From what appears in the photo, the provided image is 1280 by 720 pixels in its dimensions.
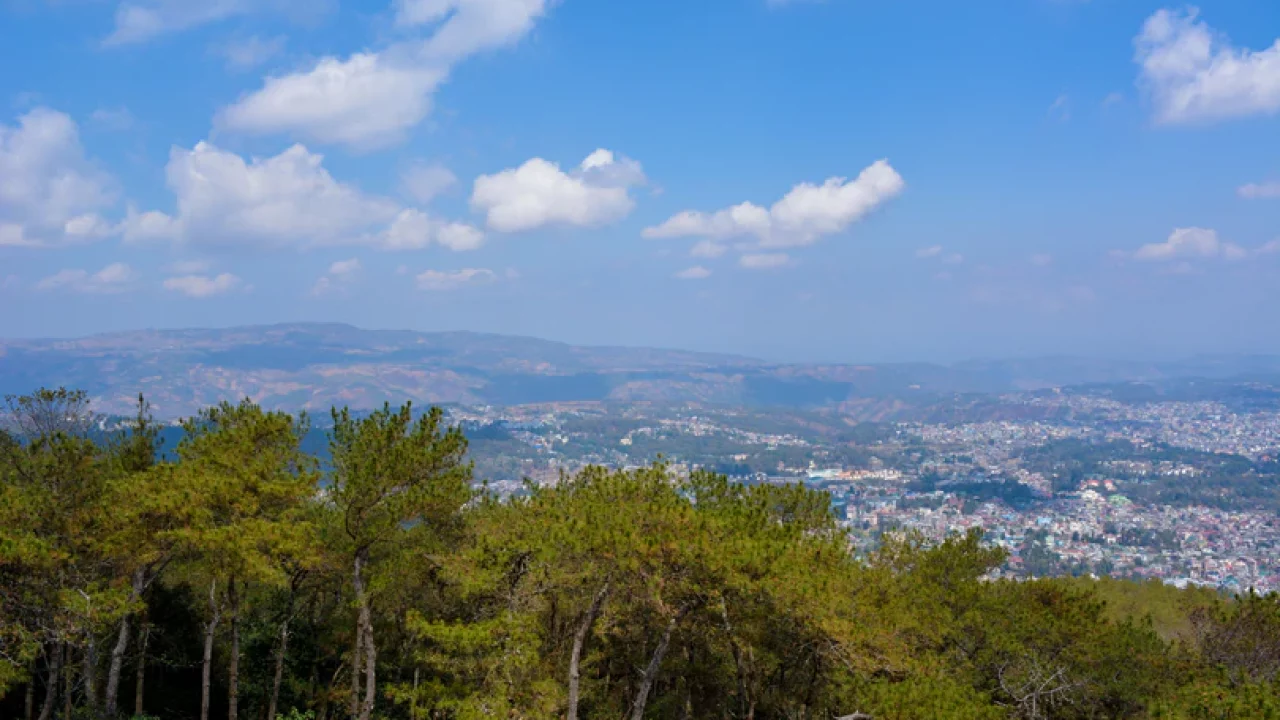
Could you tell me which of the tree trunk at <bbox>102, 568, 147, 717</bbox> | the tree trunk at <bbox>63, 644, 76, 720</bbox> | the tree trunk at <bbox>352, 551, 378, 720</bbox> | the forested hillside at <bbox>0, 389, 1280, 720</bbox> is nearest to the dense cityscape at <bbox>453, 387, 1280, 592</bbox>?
the forested hillside at <bbox>0, 389, 1280, 720</bbox>

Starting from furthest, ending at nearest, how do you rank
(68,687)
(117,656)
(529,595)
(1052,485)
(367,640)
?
(1052,485)
(68,687)
(367,640)
(117,656)
(529,595)

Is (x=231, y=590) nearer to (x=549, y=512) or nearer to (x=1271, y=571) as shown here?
(x=549, y=512)

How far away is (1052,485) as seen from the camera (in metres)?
139

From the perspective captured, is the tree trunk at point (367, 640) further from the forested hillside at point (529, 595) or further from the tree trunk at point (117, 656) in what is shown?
the tree trunk at point (117, 656)

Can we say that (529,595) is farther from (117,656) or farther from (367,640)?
(117,656)

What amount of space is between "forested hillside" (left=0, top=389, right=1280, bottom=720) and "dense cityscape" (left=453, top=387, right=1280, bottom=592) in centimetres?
4885

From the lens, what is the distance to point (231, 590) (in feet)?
45.7

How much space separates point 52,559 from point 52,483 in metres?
3.10

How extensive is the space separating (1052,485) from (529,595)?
506ft

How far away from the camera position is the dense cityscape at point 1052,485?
84.4m

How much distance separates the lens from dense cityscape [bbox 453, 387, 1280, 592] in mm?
84375

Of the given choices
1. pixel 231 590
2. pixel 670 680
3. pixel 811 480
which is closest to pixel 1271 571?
pixel 811 480


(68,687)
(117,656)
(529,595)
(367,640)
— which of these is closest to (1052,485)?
(529,595)

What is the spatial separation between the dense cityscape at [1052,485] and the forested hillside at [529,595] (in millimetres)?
48847
